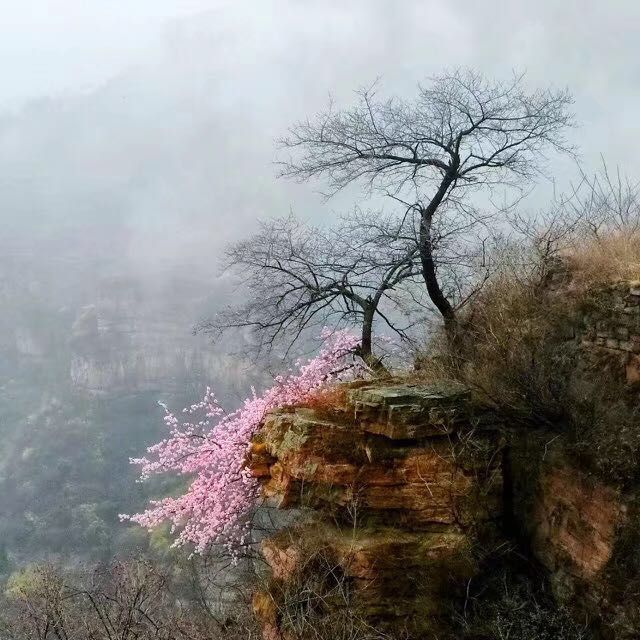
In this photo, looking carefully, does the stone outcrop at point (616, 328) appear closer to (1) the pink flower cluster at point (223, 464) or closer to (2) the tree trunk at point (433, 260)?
(2) the tree trunk at point (433, 260)

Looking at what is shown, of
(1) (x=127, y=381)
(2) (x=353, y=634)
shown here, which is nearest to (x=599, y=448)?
(2) (x=353, y=634)

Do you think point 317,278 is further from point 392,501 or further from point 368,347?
point 392,501

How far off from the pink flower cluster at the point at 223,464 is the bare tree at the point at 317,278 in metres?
0.78

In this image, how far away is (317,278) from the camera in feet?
31.3

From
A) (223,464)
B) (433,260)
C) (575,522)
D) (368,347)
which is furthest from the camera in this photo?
(368,347)

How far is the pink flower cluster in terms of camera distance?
8.61 metres

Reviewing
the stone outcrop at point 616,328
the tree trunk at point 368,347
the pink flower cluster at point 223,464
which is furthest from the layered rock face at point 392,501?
the tree trunk at point 368,347

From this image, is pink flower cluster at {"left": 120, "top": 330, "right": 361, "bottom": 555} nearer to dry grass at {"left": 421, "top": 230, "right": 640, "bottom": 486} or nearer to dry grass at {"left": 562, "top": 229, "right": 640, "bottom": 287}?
dry grass at {"left": 421, "top": 230, "right": 640, "bottom": 486}

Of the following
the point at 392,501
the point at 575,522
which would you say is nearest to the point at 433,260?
the point at 392,501

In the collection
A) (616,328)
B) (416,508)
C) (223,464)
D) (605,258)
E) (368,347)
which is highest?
(605,258)

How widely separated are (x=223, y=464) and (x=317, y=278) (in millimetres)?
3233

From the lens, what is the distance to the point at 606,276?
634 cm

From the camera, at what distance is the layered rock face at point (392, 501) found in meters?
6.34

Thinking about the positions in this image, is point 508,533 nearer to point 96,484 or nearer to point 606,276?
point 606,276
